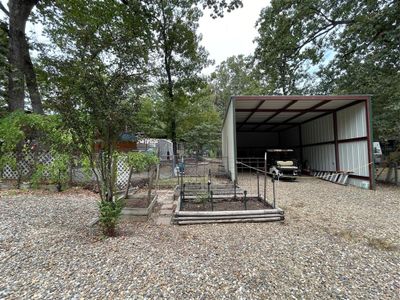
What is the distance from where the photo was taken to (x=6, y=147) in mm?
7375

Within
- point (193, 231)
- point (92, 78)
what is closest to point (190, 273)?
point (193, 231)

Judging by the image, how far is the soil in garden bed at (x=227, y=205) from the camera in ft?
16.7

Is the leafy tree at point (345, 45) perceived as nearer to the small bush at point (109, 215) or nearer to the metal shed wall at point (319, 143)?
the metal shed wall at point (319, 143)

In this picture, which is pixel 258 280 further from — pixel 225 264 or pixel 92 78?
pixel 92 78

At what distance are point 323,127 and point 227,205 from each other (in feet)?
29.4

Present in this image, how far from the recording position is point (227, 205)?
17.8 feet

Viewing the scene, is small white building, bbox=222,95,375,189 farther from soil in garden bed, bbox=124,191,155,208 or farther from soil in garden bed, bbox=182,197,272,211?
soil in garden bed, bbox=124,191,155,208

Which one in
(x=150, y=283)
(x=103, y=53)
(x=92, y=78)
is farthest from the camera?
(x=103, y=53)

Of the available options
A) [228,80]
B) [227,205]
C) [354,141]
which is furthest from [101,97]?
[228,80]

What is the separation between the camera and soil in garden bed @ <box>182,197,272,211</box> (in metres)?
5.10

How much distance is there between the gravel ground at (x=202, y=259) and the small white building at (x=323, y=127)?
4.46 metres

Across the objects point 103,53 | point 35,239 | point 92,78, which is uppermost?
point 103,53

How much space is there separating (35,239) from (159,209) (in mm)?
2621

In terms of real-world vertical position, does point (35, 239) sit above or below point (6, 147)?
below
